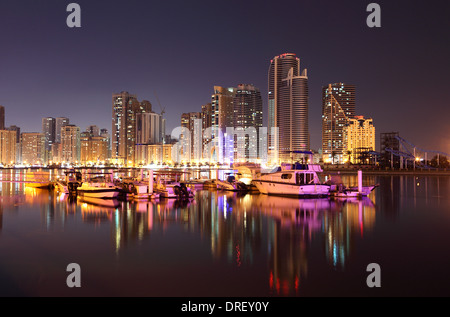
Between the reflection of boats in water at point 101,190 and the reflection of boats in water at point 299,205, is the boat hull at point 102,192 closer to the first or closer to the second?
the reflection of boats in water at point 101,190

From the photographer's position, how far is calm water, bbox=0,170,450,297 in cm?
1065

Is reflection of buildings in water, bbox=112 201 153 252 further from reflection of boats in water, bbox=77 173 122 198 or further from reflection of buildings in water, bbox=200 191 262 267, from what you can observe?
reflection of boats in water, bbox=77 173 122 198

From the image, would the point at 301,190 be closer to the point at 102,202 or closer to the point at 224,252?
the point at 102,202

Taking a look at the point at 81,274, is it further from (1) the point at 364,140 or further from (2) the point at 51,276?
(1) the point at 364,140

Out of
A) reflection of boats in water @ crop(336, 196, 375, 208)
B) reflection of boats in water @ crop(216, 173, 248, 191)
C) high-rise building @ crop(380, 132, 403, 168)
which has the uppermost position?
high-rise building @ crop(380, 132, 403, 168)

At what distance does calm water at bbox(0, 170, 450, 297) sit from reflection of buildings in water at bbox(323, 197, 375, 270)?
0.07 m

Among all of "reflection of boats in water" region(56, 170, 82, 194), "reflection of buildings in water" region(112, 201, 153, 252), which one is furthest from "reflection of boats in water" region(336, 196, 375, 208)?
"reflection of boats in water" region(56, 170, 82, 194)

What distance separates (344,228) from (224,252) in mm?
8172

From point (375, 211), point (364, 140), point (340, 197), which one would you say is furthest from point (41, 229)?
point (364, 140)

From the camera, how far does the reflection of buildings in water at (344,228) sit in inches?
547

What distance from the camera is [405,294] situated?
10.1m

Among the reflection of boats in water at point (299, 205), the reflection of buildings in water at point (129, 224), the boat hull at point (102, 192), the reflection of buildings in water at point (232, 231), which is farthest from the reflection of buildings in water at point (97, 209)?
the reflection of boats in water at point (299, 205)
